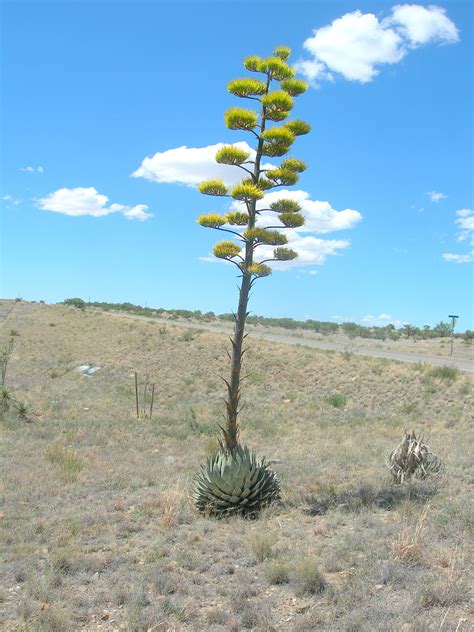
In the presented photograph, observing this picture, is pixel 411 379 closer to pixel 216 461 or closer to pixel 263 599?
pixel 216 461

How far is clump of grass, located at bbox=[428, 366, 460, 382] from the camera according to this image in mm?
21688

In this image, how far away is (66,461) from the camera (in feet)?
40.0

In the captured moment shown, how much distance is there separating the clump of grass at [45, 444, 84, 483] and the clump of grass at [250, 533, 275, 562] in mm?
5077

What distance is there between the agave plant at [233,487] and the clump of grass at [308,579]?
101 inches

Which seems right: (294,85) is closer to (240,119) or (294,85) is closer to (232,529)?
→ (240,119)

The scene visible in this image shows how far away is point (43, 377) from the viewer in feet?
103

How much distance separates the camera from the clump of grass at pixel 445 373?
2169 cm

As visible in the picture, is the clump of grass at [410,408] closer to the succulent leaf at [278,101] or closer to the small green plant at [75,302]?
the succulent leaf at [278,101]

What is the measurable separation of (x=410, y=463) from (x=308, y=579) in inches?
176

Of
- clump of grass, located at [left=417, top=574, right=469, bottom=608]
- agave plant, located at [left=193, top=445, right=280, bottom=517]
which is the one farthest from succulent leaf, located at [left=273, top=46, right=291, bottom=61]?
clump of grass, located at [left=417, top=574, right=469, bottom=608]

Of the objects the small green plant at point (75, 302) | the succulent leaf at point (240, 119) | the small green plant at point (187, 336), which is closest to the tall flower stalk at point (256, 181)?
the succulent leaf at point (240, 119)

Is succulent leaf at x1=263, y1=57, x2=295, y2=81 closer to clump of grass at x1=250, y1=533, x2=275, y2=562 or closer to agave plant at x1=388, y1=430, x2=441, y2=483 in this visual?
agave plant at x1=388, y1=430, x2=441, y2=483

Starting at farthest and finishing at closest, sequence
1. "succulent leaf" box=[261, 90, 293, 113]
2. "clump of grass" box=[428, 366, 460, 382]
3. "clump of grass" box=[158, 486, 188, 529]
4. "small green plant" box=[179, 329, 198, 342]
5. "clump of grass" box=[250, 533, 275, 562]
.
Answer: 1. "small green plant" box=[179, 329, 198, 342]
2. "clump of grass" box=[428, 366, 460, 382]
3. "succulent leaf" box=[261, 90, 293, 113]
4. "clump of grass" box=[158, 486, 188, 529]
5. "clump of grass" box=[250, 533, 275, 562]

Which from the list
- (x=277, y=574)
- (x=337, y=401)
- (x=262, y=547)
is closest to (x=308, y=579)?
(x=277, y=574)
